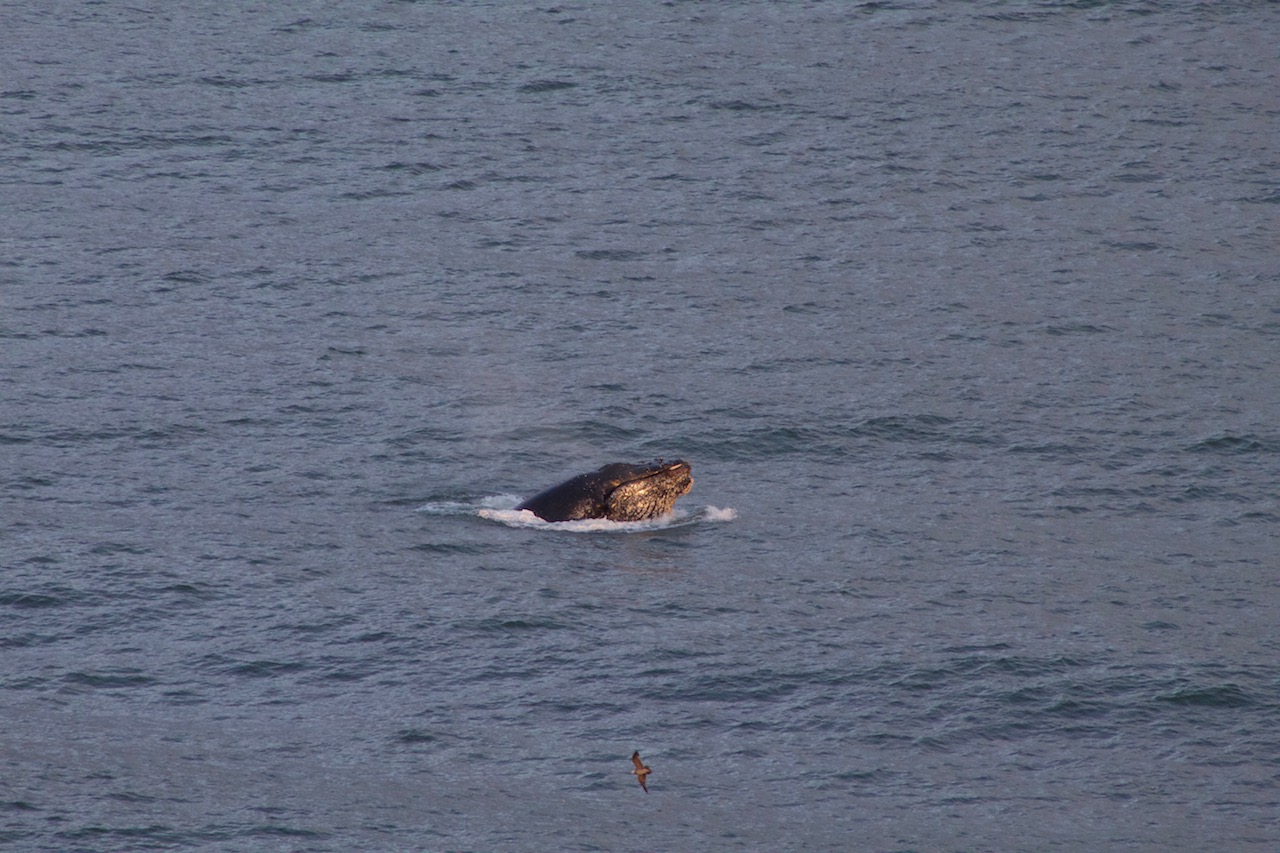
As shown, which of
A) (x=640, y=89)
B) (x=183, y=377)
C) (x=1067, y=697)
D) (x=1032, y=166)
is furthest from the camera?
(x=640, y=89)

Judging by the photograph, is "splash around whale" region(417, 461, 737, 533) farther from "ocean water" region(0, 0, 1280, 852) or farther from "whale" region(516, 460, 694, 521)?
"ocean water" region(0, 0, 1280, 852)

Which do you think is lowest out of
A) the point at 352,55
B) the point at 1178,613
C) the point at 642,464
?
the point at 1178,613

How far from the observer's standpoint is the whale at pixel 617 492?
1367 inches

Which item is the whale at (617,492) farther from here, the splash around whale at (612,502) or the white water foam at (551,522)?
the white water foam at (551,522)

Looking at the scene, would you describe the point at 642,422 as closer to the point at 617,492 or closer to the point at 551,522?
the point at 617,492

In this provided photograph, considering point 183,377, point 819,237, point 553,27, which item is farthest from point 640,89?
point 183,377

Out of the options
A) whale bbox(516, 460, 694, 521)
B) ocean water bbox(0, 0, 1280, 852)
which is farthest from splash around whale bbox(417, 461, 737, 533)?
ocean water bbox(0, 0, 1280, 852)

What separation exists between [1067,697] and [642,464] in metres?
8.98

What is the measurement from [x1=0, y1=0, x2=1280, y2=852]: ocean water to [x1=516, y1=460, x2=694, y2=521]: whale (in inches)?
18.4

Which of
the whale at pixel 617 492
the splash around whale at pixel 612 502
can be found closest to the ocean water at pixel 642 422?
the splash around whale at pixel 612 502

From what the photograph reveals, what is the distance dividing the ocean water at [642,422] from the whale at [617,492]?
47cm

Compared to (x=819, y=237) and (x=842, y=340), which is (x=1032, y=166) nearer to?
(x=819, y=237)

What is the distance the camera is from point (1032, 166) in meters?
55.8

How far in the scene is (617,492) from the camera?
34.7 m
